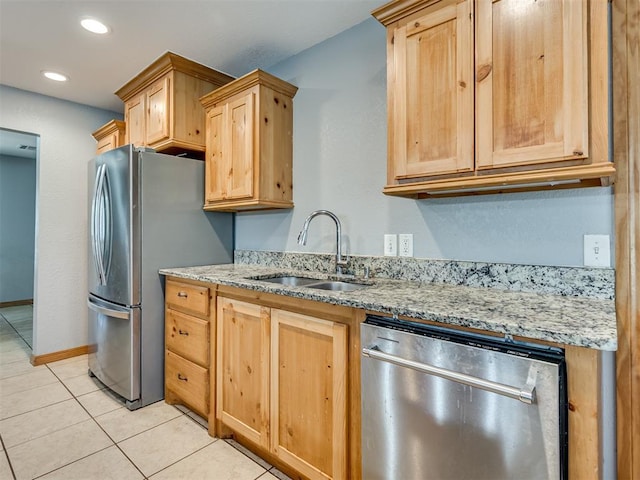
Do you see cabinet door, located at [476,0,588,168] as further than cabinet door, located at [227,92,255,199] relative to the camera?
No

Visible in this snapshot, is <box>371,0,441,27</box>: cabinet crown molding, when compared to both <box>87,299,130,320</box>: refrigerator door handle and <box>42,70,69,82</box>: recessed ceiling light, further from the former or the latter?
<box>42,70,69,82</box>: recessed ceiling light

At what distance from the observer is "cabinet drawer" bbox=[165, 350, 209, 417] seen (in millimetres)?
2092

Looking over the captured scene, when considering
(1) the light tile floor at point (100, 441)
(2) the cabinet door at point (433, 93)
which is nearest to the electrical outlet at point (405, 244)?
(2) the cabinet door at point (433, 93)

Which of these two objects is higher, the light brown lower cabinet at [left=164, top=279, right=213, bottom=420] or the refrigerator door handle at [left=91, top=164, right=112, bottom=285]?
the refrigerator door handle at [left=91, top=164, right=112, bottom=285]

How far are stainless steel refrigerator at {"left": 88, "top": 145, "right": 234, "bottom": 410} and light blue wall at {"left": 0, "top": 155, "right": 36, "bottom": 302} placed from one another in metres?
4.20

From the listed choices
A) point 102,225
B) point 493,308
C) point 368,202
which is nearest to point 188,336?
point 102,225

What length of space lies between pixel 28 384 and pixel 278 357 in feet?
7.88

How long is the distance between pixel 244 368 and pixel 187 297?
67cm

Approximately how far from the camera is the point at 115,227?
2.46 meters

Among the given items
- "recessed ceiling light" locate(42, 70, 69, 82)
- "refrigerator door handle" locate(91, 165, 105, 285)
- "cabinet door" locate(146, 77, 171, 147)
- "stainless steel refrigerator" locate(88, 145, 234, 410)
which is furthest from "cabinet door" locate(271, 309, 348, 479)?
"recessed ceiling light" locate(42, 70, 69, 82)

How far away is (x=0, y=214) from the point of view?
550 cm

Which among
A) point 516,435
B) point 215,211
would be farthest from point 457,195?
point 215,211

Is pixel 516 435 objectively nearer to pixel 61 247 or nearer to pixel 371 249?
pixel 371 249

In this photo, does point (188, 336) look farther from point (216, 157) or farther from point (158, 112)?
point (158, 112)
